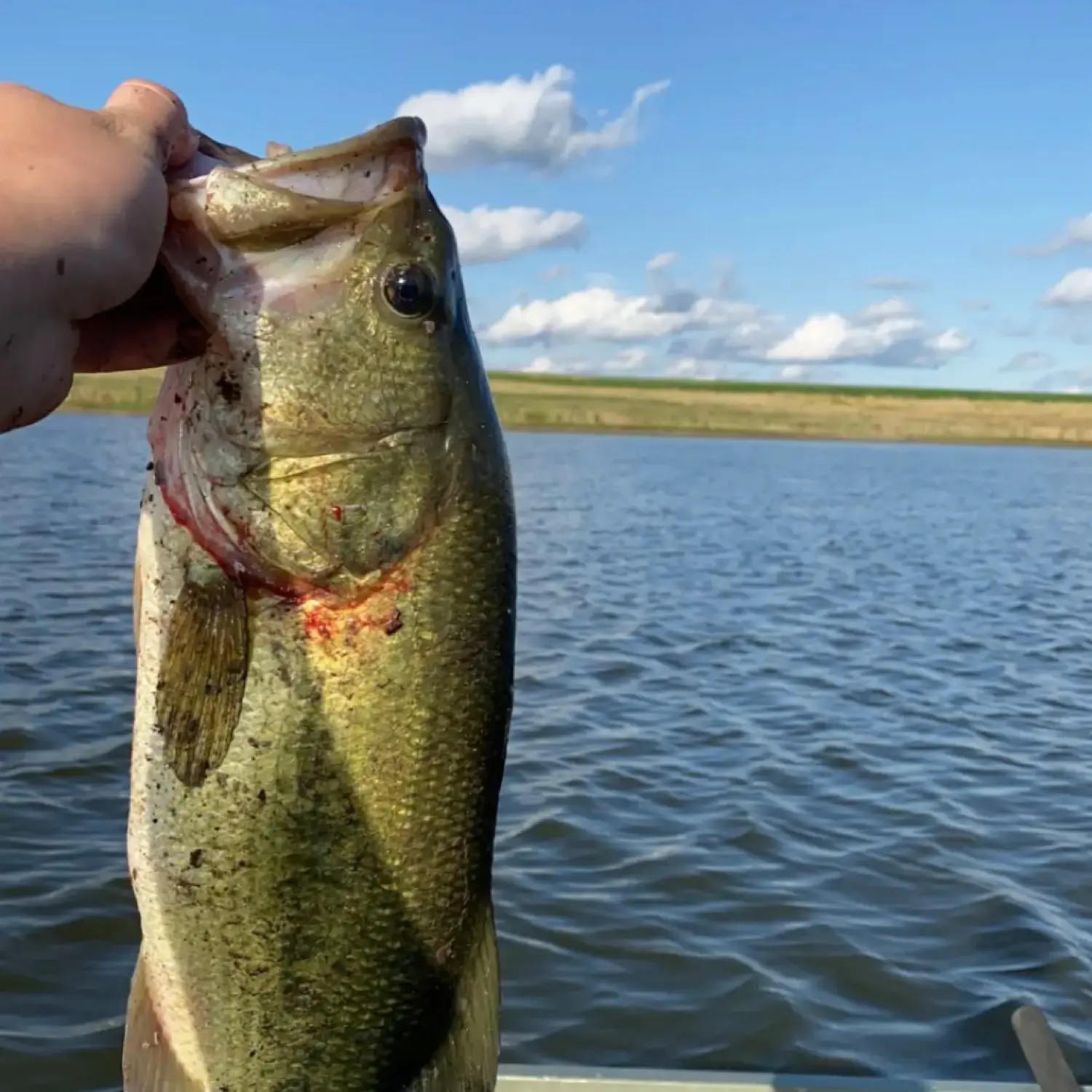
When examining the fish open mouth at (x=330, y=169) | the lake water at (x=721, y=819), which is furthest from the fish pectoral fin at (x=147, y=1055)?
the lake water at (x=721, y=819)

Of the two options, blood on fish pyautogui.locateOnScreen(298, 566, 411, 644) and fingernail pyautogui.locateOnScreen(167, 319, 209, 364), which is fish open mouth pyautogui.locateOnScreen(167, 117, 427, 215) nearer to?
fingernail pyautogui.locateOnScreen(167, 319, 209, 364)

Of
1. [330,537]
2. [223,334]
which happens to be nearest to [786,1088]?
[330,537]

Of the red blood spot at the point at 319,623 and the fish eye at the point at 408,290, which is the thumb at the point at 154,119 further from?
the red blood spot at the point at 319,623

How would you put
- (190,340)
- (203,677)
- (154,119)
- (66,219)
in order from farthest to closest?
(190,340), (203,677), (154,119), (66,219)

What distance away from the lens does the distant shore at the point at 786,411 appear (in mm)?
70562

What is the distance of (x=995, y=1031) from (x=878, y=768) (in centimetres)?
397

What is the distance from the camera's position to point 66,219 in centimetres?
183

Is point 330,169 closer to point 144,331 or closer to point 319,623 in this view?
point 144,331

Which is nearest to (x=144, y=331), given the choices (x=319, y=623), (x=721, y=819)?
(x=319, y=623)

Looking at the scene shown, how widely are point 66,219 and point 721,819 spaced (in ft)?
25.4

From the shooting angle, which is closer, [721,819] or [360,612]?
[360,612]

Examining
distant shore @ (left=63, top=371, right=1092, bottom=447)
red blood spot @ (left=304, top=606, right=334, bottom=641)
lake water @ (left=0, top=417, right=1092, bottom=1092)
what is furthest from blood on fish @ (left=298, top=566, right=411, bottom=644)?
distant shore @ (left=63, top=371, right=1092, bottom=447)

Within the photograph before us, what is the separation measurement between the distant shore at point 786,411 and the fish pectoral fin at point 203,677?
60609mm

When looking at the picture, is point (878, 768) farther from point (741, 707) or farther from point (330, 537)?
point (330, 537)
